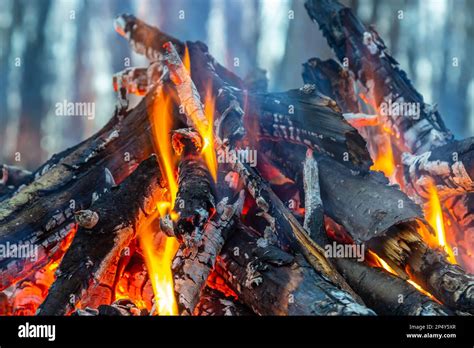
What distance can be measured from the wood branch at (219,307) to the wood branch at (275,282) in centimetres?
5

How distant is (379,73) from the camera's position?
4043mm

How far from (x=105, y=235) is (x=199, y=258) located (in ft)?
1.91

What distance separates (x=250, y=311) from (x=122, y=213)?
3.16 ft

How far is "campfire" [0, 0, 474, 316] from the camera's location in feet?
7.80

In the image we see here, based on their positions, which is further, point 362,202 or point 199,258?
Result: point 362,202

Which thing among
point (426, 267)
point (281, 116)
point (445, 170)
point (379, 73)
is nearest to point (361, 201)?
point (426, 267)

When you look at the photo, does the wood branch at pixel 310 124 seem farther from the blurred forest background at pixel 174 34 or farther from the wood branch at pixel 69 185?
the blurred forest background at pixel 174 34

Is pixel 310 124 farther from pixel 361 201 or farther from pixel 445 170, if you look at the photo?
pixel 445 170

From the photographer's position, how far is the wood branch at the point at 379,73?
3.75 metres

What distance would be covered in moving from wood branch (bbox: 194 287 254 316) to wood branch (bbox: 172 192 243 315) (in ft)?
0.36

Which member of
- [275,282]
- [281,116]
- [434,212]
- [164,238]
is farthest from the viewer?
[281,116]

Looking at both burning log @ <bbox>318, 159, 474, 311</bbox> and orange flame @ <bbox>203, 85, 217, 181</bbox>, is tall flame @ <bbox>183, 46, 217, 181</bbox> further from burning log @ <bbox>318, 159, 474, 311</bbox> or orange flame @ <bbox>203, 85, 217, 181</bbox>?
burning log @ <bbox>318, 159, 474, 311</bbox>
